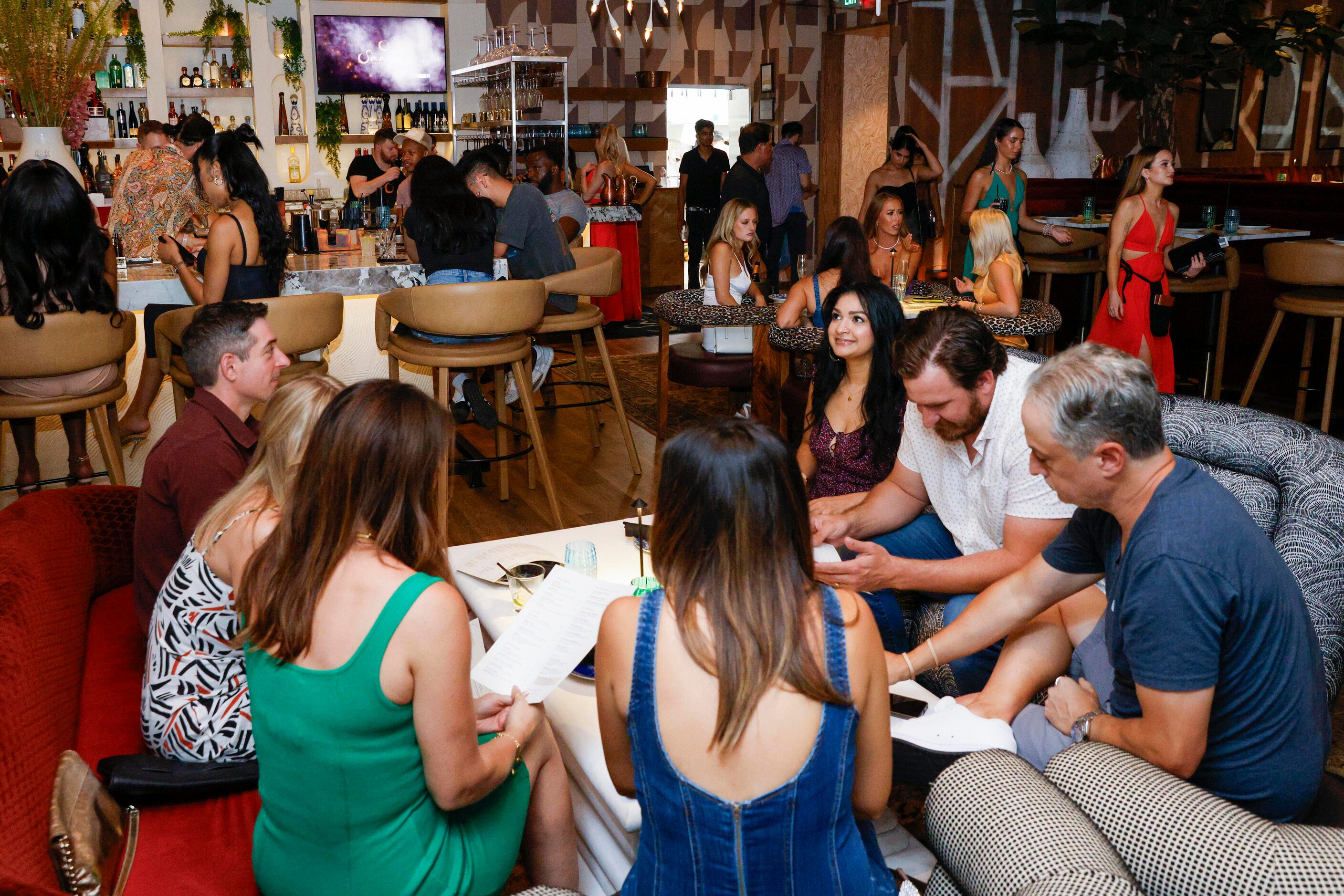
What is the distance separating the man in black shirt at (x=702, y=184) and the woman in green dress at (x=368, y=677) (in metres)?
8.37

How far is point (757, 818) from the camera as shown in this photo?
1327 mm

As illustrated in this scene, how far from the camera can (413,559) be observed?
1.70 meters

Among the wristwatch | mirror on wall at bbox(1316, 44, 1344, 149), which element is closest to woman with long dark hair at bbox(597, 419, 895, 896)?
the wristwatch

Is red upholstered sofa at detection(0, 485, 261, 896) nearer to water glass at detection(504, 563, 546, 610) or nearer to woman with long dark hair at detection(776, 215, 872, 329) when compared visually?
water glass at detection(504, 563, 546, 610)

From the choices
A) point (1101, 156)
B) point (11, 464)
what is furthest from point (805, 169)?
point (11, 464)

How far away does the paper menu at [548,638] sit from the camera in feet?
6.44

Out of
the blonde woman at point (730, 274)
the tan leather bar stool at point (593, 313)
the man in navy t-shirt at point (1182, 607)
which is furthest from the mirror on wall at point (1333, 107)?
the man in navy t-shirt at point (1182, 607)

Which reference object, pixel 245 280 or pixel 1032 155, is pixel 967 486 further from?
pixel 1032 155

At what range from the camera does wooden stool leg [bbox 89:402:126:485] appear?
4.11 metres

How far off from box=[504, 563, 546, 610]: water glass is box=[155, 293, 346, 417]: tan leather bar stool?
180cm

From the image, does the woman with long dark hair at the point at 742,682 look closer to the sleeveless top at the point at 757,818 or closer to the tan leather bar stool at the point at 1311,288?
the sleeveless top at the point at 757,818

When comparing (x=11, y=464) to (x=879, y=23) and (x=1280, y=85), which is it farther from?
(x=1280, y=85)

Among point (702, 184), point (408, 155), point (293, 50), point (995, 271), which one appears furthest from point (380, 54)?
point (995, 271)

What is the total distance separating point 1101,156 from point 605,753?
9869 mm
